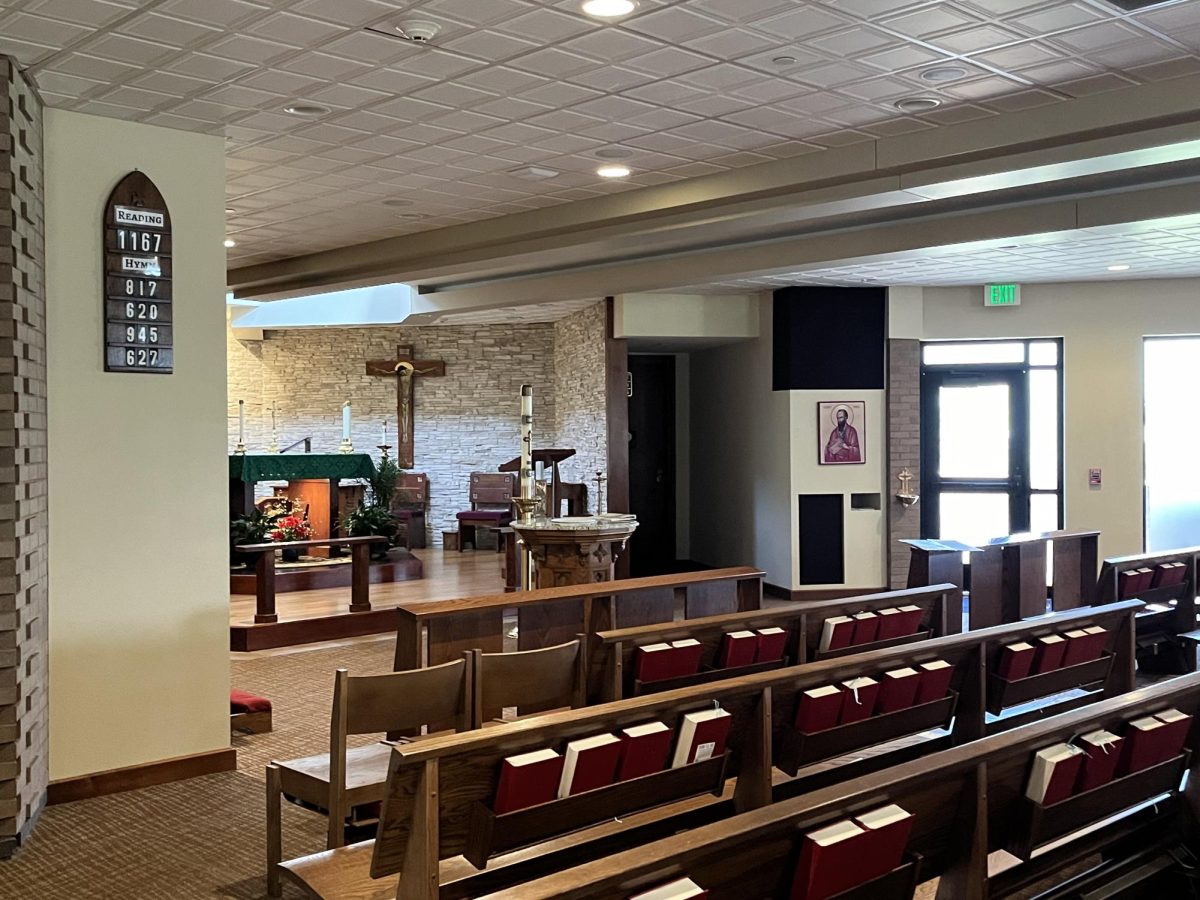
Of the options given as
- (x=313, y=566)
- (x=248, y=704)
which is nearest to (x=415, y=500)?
(x=313, y=566)

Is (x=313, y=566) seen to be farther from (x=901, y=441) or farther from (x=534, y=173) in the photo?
(x=901, y=441)

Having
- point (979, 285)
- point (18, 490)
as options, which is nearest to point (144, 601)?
point (18, 490)

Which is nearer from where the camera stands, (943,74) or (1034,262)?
(943,74)

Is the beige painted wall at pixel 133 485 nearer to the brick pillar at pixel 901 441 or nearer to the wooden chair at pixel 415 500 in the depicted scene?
the brick pillar at pixel 901 441

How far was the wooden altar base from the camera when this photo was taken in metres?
7.61

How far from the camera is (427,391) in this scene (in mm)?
13141

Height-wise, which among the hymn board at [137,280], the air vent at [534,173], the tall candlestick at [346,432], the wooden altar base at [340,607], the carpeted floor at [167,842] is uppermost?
the air vent at [534,173]

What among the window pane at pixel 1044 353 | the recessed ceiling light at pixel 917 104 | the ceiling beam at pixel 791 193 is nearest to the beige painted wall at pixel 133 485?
the ceiling beam at pixel 791 193

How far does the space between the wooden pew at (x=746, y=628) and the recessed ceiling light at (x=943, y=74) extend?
205 centimetres

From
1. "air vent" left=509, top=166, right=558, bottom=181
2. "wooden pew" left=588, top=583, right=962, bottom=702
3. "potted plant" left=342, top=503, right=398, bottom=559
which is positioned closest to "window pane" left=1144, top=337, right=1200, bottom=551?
"wooden pew" left=588, top=583, right=962, bottom=702

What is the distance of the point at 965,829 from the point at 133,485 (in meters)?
3.56

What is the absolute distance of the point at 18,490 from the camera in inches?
151

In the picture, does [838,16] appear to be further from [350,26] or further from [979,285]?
[979,285]

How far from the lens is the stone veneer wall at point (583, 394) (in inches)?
394
